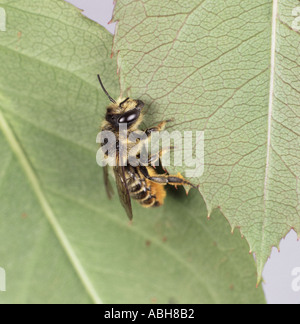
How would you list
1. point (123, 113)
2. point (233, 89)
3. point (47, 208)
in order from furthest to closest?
point (47, 208) < point (123, 113) < point (233, 89)

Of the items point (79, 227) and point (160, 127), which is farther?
point (79, 227)

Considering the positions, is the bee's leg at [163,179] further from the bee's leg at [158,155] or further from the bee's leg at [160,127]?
the bee's leg at [160,127]

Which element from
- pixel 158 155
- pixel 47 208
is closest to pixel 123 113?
→ pixel 158 155

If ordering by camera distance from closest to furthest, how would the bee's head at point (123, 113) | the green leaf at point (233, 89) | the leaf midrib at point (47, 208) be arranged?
the green leaf at point (233, 89) → the bee's head at point (123, 113) → the leaf midrib at point (47, 208)

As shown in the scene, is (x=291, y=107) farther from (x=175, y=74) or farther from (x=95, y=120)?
(x=95, y=120)

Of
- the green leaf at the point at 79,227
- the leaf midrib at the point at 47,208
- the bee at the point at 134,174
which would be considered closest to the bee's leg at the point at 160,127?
the bee at the point at 134,174

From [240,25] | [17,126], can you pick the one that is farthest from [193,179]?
[17,126]

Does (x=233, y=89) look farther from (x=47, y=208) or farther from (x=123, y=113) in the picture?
(x=47, y=208)
